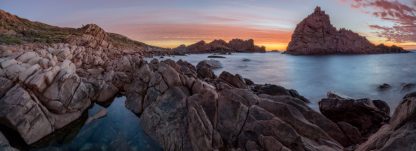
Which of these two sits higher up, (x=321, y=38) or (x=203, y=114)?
(x=321, y=38)

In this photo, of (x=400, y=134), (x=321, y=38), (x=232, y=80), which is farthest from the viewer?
(x=321, y=38)

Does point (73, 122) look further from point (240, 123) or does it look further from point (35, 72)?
point (240, 123)

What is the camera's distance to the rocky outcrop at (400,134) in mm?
10008

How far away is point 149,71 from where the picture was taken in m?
25.9

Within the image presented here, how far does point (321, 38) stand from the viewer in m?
183

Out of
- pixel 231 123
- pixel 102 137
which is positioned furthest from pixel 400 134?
pixel 102 137

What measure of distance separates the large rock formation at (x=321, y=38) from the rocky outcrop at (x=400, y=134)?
7003 inches

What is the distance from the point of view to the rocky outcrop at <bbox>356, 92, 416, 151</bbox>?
1001 centimetres

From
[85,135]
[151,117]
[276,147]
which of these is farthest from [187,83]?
[276,147]

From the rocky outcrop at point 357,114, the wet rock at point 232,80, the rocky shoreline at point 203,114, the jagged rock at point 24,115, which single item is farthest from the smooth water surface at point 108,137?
the rocky outcrop at point 357,114

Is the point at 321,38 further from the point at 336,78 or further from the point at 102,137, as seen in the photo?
the point at 102,137

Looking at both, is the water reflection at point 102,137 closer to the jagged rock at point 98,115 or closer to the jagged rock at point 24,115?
the jagged rock at point 98,115

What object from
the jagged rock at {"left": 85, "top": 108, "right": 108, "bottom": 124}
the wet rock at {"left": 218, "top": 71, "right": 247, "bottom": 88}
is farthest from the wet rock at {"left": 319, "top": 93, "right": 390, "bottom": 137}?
the jagged rock at {"left": 85, "top": 108, "right": 108, "bottom": 124}

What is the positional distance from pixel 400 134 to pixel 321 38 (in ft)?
611
